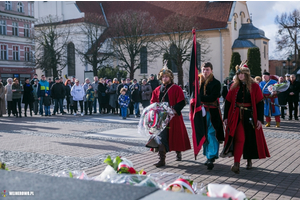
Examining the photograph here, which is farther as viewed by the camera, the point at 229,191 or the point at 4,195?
the point at 229,191

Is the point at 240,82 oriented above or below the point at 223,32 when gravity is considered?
below

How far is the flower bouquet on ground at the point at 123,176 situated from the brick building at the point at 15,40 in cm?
4699

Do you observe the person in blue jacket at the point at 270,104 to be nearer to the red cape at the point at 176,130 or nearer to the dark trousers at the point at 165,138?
the red cape at the point at 176,130

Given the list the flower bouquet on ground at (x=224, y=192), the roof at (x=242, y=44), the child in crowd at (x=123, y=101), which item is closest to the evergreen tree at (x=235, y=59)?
the roof at (x=242, y=44)

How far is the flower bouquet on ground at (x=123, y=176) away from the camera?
2463 mm

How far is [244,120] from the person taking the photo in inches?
259

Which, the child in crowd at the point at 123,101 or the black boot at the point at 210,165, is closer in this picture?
the black boot at the point at 210,165

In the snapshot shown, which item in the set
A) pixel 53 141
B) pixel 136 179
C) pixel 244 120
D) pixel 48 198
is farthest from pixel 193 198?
pixel 53 141

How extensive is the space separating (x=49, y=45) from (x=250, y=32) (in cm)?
2723

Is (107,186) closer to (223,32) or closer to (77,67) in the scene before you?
(223,32)

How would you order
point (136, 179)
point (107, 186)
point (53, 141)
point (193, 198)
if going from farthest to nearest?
1. point (53, 141)
2. point (136, 179)
3. point (107, 186)
4. point (193, 198)

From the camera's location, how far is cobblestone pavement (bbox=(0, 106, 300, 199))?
5.79 m

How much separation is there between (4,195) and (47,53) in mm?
44943

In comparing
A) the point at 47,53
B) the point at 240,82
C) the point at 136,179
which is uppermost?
the point at 47,53
